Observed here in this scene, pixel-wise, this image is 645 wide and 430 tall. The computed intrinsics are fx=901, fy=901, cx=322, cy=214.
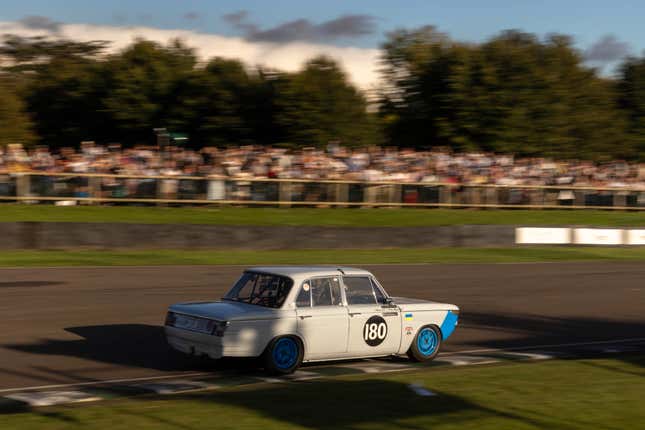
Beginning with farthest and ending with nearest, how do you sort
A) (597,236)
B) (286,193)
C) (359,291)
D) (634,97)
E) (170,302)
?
(634,97), (597,236), (286,193), (170,302), (359,291)

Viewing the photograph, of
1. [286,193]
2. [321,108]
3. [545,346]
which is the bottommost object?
[545,346]

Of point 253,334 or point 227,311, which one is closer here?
point 253,334

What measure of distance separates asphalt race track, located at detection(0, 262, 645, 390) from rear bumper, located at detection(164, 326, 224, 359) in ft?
1.24

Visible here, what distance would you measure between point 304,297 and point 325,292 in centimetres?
32

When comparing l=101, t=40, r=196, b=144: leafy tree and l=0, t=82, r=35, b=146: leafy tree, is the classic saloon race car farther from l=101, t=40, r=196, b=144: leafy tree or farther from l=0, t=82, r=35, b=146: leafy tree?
l=0, t=82, r=35, b=146: leafy tree

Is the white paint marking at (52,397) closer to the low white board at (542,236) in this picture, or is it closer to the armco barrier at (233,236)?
the armco barrier at (233,236)

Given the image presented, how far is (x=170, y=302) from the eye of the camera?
15.2 m

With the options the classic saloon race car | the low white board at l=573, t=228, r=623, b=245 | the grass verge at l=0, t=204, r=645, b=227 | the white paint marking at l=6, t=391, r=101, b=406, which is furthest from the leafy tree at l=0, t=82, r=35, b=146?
the white paint marking at l=6, t=391, r=101, b=406

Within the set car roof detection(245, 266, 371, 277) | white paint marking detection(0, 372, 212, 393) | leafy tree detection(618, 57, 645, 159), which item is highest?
leafy tree detection(618, 57, 645, 159)

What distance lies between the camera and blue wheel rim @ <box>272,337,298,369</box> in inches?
384

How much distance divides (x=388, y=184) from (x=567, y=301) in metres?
11.9

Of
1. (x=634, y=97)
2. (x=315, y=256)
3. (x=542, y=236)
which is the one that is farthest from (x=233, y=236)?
(x=634, y=97)

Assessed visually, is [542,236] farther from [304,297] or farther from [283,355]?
[283,355]

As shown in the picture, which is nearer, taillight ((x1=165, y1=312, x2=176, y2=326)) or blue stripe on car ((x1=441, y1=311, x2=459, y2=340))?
taillight ((x1=165, y1=312, x2=176, y2=326))
